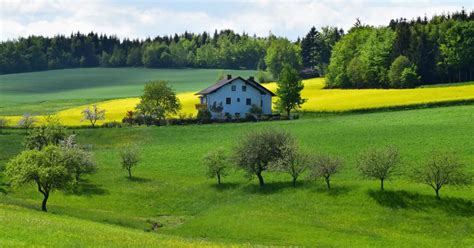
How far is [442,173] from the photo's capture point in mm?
52688

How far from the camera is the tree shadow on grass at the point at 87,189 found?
2493 inches

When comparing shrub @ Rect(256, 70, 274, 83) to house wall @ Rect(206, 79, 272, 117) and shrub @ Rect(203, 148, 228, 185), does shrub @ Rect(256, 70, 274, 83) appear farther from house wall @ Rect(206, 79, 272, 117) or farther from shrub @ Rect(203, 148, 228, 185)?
shrub @ Rect(203, 148, 228, 185)

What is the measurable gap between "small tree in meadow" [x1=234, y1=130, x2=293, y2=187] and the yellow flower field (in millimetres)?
43039

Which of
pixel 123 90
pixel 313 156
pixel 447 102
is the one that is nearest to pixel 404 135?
pixel 313 156

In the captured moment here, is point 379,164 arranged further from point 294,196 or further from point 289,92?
point 289,92

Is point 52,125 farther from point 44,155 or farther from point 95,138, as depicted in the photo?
point 44,155

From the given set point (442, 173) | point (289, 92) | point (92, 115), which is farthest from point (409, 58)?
point (442, 173)

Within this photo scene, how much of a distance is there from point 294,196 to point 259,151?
27.7ft

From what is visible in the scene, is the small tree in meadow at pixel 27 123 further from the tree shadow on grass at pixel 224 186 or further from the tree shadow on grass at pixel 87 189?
the tree shadow on grass at pixel 224 186

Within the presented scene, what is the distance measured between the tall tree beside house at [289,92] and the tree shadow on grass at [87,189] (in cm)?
4946

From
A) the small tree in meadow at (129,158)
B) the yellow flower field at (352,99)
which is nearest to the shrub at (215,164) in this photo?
the small tree in meadow at (129,158)

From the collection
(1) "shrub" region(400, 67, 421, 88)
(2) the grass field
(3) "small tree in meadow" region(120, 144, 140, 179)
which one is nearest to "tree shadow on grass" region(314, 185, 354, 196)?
(3) "small tree in meadow" region(120, 144, 140, 179)

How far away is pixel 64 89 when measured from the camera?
19862 centimetres

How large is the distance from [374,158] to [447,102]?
46766mm
